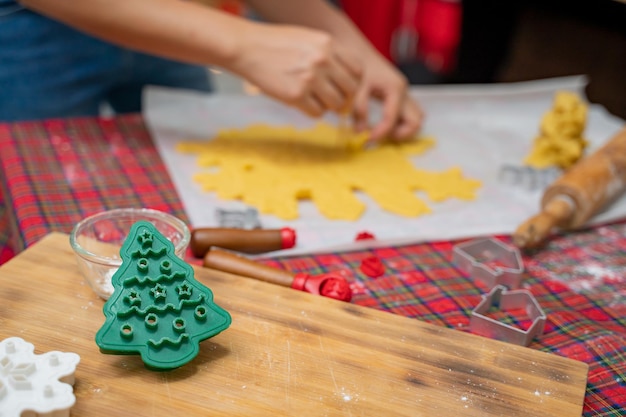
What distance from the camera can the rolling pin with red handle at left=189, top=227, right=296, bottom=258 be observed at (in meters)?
0.94

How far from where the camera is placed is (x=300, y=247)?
1034 millimetres

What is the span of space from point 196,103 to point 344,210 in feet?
1.80

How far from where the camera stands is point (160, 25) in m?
1.19

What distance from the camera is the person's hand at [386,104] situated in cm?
143

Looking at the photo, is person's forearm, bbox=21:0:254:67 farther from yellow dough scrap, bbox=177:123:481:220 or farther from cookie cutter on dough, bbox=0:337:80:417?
cookie cutter on dough, bbox=0:337:80:417

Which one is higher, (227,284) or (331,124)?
(227,284)

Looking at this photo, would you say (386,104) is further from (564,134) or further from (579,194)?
(579,194)

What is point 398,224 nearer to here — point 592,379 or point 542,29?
point 592,379

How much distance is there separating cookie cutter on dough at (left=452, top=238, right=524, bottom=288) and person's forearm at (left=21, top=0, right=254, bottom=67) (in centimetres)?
55

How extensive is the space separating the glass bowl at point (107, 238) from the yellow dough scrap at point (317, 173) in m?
0.28

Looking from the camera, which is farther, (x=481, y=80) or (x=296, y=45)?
(x=481, y=80)

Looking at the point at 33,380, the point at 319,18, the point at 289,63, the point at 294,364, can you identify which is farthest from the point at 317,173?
the point at 33,380

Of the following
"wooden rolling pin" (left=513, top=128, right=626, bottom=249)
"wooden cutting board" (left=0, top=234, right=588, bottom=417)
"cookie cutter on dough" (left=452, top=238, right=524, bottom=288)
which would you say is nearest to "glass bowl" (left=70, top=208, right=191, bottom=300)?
"wooden cutting board" (left=0, top=234, right=588, bottom=417)

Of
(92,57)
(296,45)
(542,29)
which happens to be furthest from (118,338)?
(542,29)
